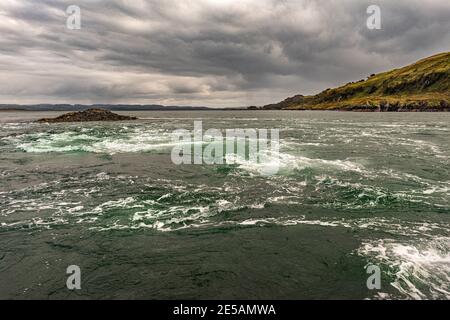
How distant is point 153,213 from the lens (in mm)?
18141

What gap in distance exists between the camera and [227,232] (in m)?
15.6

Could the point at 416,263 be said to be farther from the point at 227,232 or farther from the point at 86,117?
the point at 86,117

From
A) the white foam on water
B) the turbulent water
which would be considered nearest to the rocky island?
the turbulent water

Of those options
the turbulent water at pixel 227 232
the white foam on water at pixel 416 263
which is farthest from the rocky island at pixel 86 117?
the white foam on water at pixel 416 263

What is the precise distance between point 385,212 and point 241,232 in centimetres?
853

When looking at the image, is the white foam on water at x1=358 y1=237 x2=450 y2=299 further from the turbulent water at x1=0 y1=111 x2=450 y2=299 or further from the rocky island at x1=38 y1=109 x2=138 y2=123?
the rocky island at x1=38 y1=109 x2=138 y2=123

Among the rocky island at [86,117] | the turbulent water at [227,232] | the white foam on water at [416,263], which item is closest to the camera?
the white foam on water at [416,263]

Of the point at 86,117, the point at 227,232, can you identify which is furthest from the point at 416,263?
the point at 86,117

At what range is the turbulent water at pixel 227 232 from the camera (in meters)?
11.2

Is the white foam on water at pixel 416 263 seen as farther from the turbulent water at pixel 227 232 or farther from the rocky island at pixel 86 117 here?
the rocky island at pixel 86 117

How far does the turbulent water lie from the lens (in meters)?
11.2
